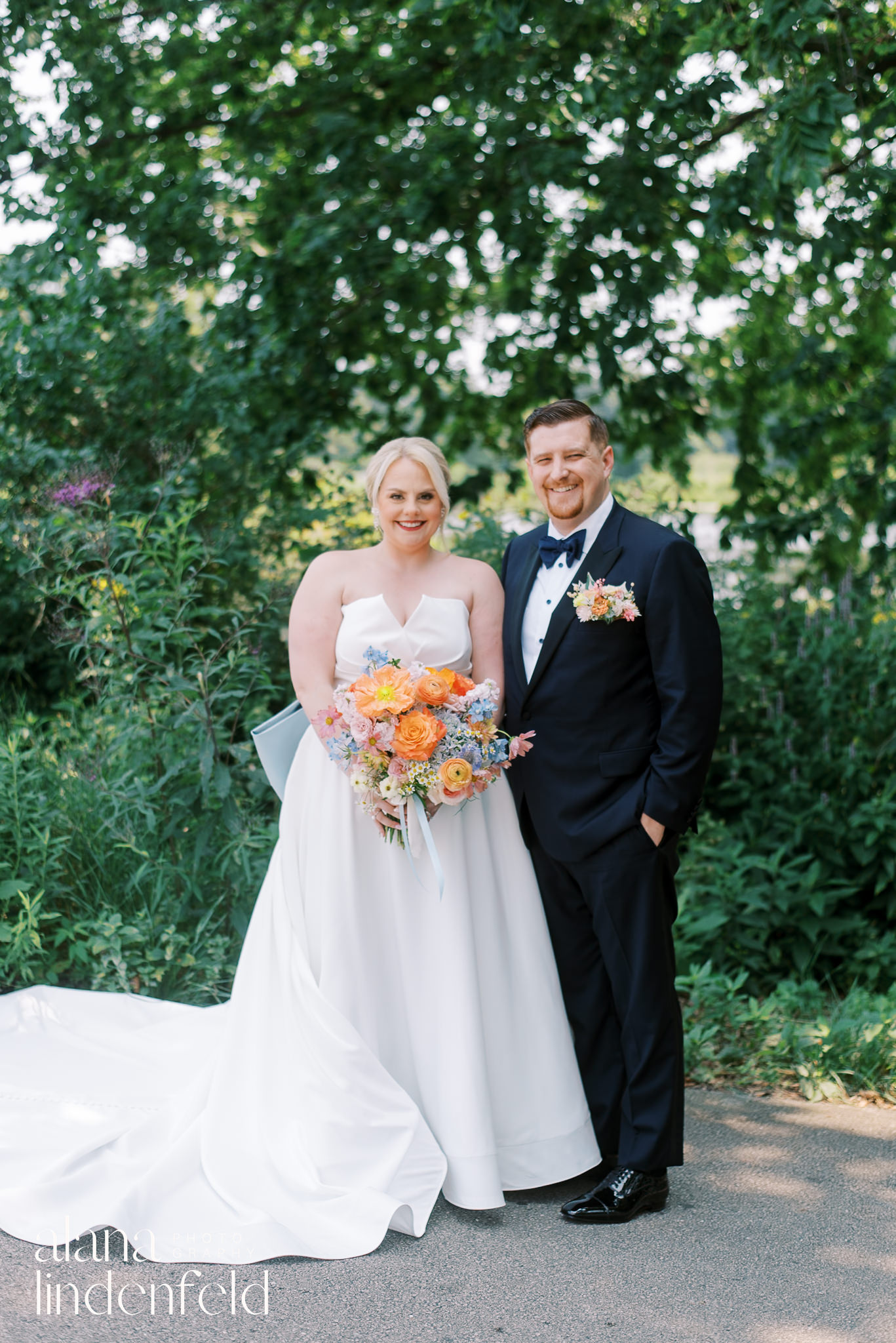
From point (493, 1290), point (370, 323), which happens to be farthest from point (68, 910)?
point (370, 323)

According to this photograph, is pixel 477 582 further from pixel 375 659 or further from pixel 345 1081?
pixel 345 1081

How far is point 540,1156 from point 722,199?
4.78m

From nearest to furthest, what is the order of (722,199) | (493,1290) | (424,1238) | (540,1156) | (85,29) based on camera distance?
1. (493,1290)
2. (424,1238)
3. (540,1156)
4. (722,199)
5. (85,29)

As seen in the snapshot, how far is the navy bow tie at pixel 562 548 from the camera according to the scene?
359cm

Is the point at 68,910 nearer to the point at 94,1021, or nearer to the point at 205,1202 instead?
the point at 94,1021

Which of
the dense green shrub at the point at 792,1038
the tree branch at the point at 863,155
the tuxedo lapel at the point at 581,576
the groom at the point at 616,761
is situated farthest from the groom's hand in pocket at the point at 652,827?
the tree branch at the point at 863,155

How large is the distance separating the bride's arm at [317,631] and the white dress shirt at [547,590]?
1.98 feet

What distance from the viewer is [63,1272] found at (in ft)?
→ 9.92

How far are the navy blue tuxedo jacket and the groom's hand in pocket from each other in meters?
0.02

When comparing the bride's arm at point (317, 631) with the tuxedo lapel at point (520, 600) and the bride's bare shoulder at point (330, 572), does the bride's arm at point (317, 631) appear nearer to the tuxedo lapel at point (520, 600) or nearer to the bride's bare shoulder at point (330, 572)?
the bride's bare shoulder at point (330, 572)

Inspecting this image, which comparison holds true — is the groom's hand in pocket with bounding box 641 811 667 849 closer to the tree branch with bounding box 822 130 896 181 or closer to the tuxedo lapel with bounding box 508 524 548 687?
the tuxedo lapel with bounding box 508 524 548 687

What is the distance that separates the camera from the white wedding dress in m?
3.29

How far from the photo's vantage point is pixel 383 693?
3270mm

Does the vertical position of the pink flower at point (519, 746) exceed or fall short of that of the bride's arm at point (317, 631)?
it falls short
